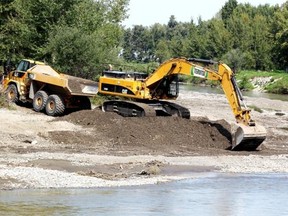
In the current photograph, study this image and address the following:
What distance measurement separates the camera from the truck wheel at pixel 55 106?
29734 millimetres

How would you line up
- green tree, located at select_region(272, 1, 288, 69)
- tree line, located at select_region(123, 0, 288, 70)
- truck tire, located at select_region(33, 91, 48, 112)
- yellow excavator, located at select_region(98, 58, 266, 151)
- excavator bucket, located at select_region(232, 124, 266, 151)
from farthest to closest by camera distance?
tree line, located at select_region(123, 0, 288, 70), green tree, located at select_region(272, 1, 288, 69), truck tire, located at select_region(33, 91, 48, 112), yellow excavator, located at select_region(98, 58, 266, 151), excavator bucket, located at select_region(232, 124, 266, 151)

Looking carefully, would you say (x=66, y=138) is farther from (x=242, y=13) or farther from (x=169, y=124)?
(x=242, y=13)

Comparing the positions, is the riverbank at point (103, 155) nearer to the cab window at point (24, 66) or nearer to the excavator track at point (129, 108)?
the excavator track at point (129, 108)

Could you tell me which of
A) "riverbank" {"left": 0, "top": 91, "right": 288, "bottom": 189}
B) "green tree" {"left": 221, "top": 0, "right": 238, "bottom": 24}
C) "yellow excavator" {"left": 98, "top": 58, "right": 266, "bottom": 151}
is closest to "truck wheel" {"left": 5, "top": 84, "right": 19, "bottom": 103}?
"riverbank" {"left": 0, "top": 91, "right": 288, "bottom": 189}

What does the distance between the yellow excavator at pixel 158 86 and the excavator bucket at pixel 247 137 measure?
2.34 feet

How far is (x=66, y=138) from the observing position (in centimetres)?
2472

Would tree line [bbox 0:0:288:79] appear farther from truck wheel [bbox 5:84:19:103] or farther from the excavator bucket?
the excavator bucket

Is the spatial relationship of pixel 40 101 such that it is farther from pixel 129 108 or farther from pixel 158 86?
pixel 158 86

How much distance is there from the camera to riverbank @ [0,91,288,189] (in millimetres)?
18516

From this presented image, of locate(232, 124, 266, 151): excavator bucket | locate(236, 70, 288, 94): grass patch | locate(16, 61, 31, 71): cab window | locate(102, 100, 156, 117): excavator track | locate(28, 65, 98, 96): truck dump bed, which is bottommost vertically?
locate(236, 70, 288, 94): grass patch

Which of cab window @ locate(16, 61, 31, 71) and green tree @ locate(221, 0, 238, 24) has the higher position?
green tree @ locate(221, 0, 238, 24)

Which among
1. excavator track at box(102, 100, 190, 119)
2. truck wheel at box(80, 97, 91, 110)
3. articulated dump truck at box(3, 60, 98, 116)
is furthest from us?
truck wheel at box(80, 97, 91, 110)

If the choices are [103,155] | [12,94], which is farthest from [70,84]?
[103,155]

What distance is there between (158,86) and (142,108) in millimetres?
1666
